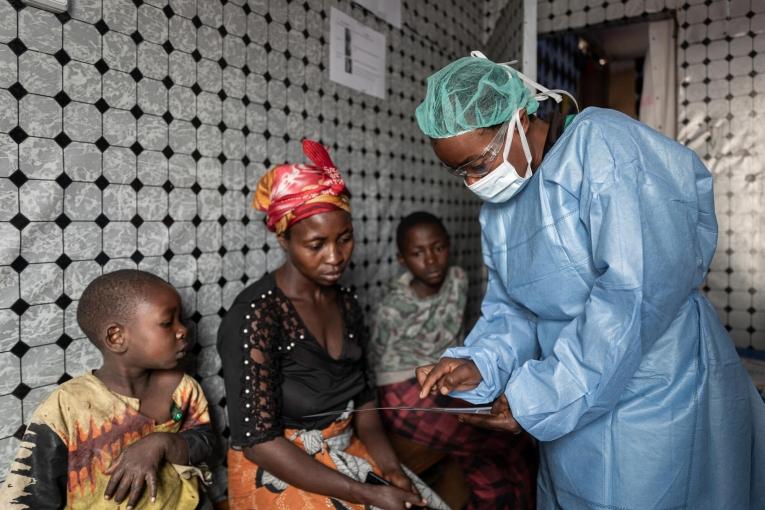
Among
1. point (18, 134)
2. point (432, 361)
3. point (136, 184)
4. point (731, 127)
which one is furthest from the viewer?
point (731, 127)

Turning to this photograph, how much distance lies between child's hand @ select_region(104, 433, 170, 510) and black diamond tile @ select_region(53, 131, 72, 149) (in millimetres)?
720

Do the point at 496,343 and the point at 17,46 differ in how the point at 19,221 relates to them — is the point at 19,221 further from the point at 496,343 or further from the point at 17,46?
the point at 496,343

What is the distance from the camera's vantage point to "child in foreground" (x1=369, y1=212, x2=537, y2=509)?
1924 millimetres

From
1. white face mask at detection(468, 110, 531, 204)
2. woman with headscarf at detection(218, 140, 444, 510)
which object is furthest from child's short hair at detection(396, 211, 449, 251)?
white face mask at detection(468, 110, 531, 204)

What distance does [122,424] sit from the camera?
1.17 meters

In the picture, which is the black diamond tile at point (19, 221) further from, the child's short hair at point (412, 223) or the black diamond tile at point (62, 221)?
the child's short hair at point (412, 223)

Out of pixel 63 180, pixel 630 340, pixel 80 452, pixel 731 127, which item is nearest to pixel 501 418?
pixel 630 340

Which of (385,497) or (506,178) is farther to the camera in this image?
(385,497)

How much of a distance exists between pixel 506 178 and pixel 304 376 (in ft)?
2.63

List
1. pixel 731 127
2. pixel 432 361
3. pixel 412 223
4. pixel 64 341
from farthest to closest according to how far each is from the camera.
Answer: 1. pixel 731 127
2. pixel 412 223
3. pixel 432 361
4. pixel 64 341

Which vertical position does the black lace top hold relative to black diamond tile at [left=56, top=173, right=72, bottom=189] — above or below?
below

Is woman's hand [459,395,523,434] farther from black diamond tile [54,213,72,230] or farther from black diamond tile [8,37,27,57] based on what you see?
black diamond tile [8,37,27,57]

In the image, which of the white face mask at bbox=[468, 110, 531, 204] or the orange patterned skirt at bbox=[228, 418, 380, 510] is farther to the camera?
the orange patterned skirt at bbox=[228, 418, 380, 510]

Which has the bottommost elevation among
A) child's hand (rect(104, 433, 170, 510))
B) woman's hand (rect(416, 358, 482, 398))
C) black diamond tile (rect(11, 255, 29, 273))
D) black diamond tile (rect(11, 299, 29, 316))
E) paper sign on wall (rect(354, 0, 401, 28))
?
child's hand (rect(104, 433, 170, 510))
